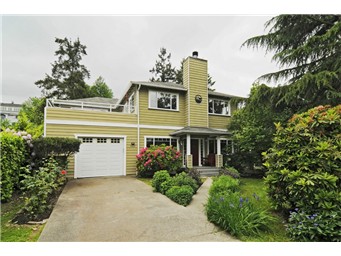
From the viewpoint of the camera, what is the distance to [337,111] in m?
3.96

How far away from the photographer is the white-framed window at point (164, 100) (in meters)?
11.7

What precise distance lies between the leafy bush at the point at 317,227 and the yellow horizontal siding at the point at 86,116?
9300mm

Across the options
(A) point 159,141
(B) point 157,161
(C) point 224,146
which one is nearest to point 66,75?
(A) point 159,141

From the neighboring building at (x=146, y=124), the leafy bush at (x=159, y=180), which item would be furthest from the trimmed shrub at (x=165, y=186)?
the neighboring building at (x=146, y=124)

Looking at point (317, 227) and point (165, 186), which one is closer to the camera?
point (317, 227)

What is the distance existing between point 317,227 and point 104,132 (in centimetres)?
964

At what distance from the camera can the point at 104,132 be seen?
10.4 m

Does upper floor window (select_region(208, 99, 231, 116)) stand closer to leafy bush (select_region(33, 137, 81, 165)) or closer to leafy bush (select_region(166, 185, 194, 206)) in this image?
leafy bush (select_region(166, 185, 194, 206))

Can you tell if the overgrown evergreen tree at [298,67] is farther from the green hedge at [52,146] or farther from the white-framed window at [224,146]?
the green hedge at [52,146]

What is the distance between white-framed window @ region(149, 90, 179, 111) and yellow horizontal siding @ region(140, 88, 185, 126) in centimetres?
26

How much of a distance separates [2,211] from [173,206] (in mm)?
3965

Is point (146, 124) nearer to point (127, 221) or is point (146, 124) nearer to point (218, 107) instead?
point (218, 107)
